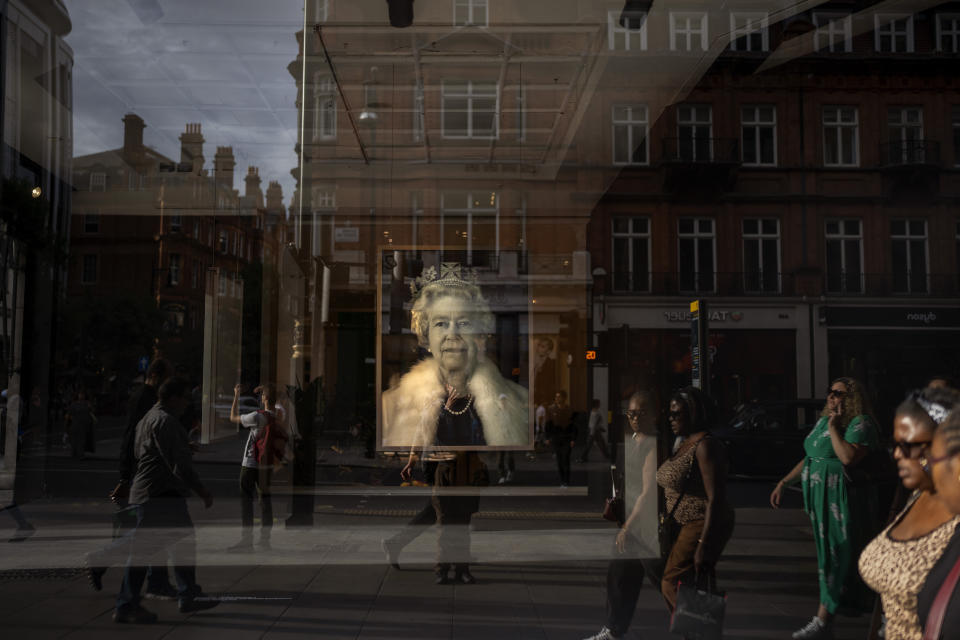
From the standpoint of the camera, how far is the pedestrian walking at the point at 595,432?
10246 mm

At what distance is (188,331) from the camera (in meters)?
9.18

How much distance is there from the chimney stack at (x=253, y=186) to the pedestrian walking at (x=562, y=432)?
14.3ft

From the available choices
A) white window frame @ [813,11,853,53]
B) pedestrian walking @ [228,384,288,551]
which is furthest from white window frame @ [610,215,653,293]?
pedestrian walking @ [228,384,288,551]


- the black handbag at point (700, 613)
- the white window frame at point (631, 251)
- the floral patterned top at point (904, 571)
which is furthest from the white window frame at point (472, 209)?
the floral patterned top at point (904, 571)

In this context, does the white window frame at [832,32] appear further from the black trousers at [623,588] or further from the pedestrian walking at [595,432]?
the black trousers at [623,588]

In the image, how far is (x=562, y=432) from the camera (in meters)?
10.8

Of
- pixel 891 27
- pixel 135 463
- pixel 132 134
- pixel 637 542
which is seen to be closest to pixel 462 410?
pixel 135 463

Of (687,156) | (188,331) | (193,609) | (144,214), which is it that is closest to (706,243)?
(687,156)

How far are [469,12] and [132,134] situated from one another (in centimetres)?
392

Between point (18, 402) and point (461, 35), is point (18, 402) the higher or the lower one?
the lower one

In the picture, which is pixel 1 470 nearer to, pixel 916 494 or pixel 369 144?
pixel 369 144

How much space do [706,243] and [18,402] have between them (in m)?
7.07

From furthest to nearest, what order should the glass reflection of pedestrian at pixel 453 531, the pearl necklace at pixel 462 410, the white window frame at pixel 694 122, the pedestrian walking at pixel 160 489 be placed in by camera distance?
the white window frame at pixel 694 122 < the pearl necklace at pixel 462 410 < the glass reflection of pedestrian at pixel 453 531 < the pedestrian walking at pixel 160 489

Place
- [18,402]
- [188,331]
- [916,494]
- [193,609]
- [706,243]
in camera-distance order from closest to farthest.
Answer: [916,494], [193,609], [706,243], [18,402], [188,331]
